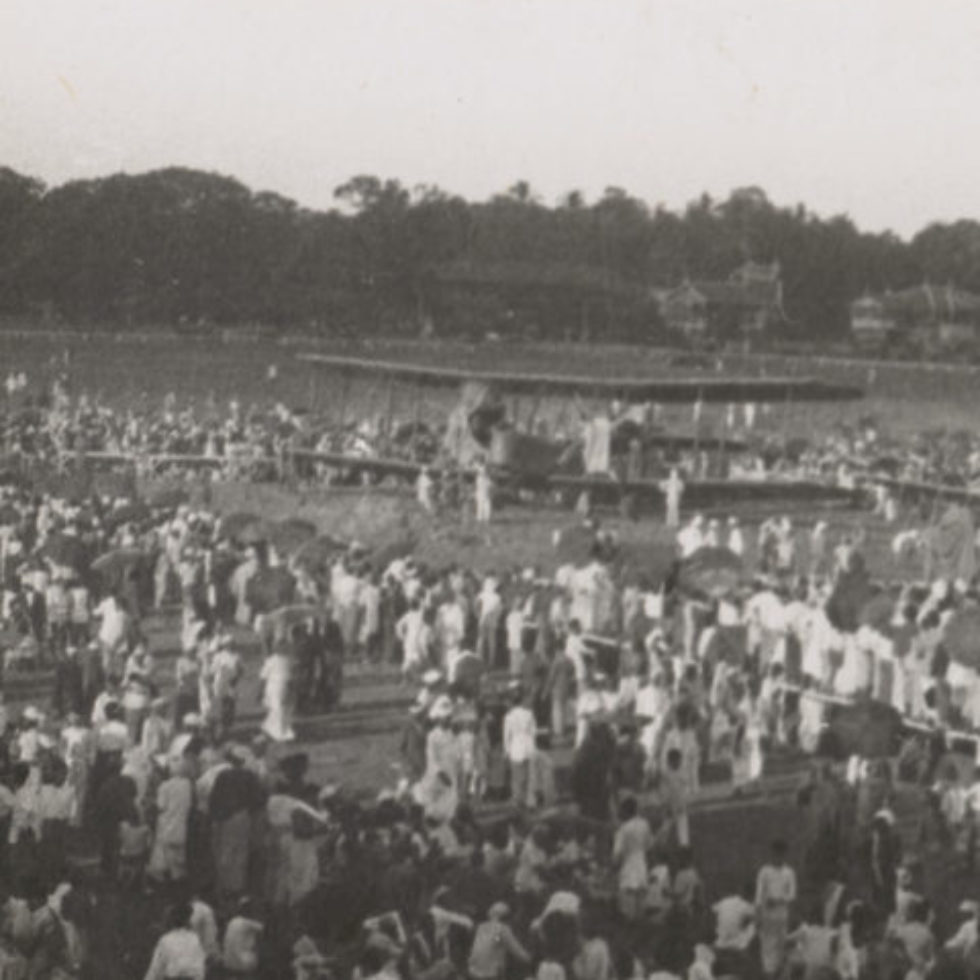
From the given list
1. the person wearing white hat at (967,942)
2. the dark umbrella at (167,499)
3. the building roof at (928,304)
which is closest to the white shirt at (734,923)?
the person wearing white hat at (967,942)

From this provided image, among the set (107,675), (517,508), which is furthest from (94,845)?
(517,508)

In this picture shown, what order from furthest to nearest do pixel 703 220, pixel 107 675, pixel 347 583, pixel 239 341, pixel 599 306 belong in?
pixel 703 220 < pixel 599 306 < pixel 239 341 < pixel 347 583 < pixel 107 675

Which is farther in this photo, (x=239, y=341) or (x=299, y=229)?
(x=299, y=229)

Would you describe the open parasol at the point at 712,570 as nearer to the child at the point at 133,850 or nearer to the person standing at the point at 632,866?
the person standing at the point at 632,866

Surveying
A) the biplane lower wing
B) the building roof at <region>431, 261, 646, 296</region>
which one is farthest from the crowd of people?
the building roof at <region>431, 261, 646, 296</region>

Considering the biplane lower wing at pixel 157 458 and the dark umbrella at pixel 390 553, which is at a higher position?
the dark umbrella at pixel 390 553

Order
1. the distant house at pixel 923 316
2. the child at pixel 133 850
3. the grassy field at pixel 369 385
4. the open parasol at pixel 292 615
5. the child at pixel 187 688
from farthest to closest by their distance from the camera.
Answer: the distant house at pixel 923 316, the grassy field at pixel 369 385, the open parasol at pixel 292 615, the child at pixel 187 688, the child at pixel 133 850

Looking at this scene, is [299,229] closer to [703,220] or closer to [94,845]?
[703,220]
